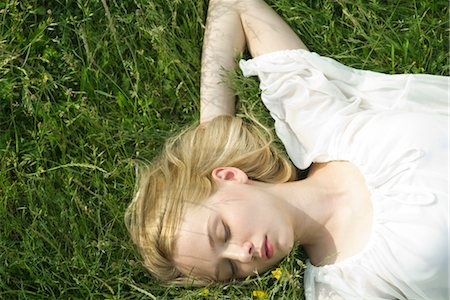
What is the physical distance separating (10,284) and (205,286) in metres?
0.98

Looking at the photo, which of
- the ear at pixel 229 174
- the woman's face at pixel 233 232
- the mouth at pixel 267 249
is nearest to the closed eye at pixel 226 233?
the woman's face at pixel 233 232

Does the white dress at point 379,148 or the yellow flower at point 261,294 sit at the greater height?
the white dress at point 379,148

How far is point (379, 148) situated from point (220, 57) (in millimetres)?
970

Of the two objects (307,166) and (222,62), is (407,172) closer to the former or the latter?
(307,166)

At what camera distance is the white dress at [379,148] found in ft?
12.1

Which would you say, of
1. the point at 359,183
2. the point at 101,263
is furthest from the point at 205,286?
the point at 359,183

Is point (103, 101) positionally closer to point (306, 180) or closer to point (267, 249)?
point (306, 180)

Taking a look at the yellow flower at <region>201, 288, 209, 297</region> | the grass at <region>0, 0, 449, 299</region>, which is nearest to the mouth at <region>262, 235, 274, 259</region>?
the grass at <region>0, 0, 449, 299</region>

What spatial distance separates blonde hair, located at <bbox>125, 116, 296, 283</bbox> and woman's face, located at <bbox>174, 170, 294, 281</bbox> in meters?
0.07

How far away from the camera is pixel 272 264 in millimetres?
3855

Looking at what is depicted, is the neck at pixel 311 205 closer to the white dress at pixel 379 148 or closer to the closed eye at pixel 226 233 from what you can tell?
the white dress at pixel 379 148

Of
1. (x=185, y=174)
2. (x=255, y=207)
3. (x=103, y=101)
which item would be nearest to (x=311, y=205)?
(x=255, y=207)

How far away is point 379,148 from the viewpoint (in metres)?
3.86

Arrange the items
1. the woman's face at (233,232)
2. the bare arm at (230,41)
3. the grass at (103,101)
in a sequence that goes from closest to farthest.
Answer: the woman's face at (233,232) < the grass at (103,101) < the bare arm at (230,41)
